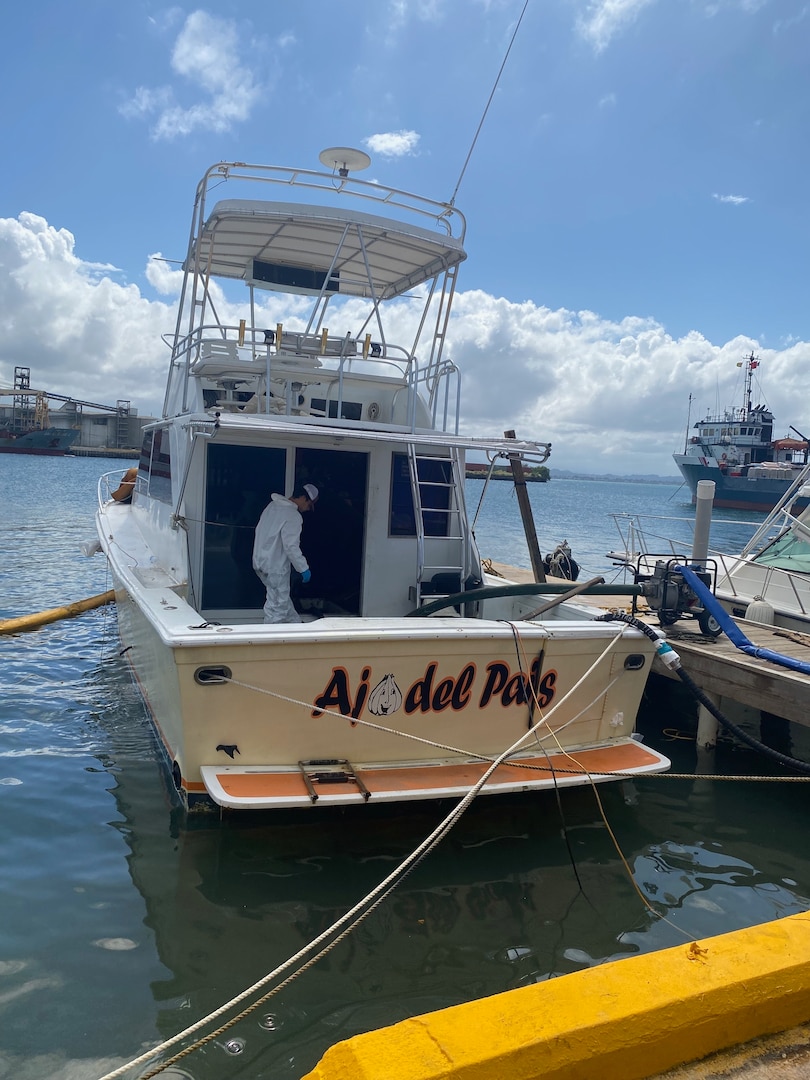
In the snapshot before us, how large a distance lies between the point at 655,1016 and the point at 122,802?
4472 mm

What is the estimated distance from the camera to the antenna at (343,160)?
285 inches

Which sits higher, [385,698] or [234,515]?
[234,515]

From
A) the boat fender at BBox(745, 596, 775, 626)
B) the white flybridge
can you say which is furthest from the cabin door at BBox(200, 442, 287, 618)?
the boat fender at BBox(745, 596, 775, 626)

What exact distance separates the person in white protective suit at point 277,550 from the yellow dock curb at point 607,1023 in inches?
164

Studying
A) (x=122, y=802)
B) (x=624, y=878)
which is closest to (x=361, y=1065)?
(x=624, y=878)

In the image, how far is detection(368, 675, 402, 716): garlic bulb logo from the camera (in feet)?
16.6

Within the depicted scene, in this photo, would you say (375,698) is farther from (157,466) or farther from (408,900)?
(157,466)

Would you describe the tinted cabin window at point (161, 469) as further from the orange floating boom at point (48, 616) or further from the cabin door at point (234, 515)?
the orange floating boom at point (48, 616)

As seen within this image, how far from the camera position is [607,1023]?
245 centimetres

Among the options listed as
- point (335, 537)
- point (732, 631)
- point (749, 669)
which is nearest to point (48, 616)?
point (335, 537)

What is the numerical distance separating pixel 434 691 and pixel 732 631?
386cm

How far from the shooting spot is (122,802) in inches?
232

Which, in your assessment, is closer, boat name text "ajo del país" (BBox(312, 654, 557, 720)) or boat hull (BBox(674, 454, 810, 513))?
boat name text "ajo del país" (BBox(312, 654, 557, 720))

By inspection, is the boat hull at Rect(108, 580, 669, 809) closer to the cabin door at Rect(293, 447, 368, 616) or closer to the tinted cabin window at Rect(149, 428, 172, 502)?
the cabin door at Rect(293, 447, 368, 616)
